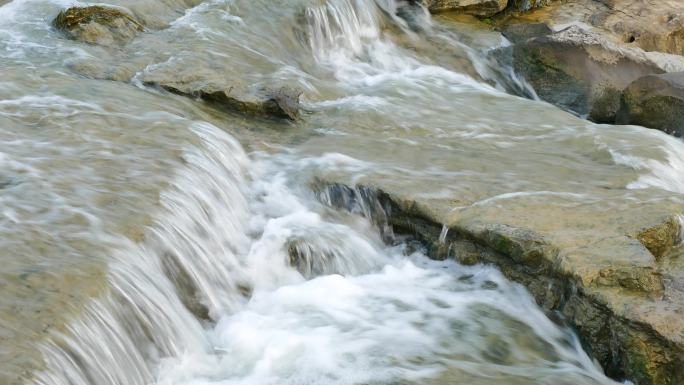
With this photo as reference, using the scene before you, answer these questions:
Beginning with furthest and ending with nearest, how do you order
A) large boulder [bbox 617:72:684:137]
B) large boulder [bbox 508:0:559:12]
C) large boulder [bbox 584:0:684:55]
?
large boulder [bbox 508:0:559:12]
large boulder [bbox 584:0:684:55]
large boulder [bbox 617:72:684:137]

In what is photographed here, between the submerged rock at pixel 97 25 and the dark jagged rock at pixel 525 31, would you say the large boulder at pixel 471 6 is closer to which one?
the dark jagged rock at pixel 525 31

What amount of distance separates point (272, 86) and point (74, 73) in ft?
6.17

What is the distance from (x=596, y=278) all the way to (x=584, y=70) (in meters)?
6.58

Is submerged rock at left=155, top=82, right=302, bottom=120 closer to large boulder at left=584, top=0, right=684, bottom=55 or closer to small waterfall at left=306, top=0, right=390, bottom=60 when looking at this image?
small waterfall at left=306, top=0, right=390, bottom=60

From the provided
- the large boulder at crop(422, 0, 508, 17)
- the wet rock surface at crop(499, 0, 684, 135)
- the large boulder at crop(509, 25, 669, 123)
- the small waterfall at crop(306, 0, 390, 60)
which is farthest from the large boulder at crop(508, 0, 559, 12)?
the small waterfall at crop(306, 0, 390, 60)

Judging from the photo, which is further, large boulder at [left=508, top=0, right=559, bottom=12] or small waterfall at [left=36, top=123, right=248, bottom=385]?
large boulder at [left=508, top=0, right=559, bottom=12]

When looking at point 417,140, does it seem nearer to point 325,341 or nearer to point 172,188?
point 172,188

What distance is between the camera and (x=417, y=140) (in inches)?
317

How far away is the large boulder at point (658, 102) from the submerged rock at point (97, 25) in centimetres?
577

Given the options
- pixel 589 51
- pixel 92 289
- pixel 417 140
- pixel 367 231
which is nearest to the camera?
pixel 92 289

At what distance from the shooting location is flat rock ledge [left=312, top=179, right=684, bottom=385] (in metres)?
4.70

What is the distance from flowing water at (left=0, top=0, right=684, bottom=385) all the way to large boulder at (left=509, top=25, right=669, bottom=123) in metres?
1.55

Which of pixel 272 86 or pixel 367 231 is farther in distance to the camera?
pixel 272 86

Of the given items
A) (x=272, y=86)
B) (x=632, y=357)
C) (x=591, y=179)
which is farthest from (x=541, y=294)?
(x=272, y=86)
